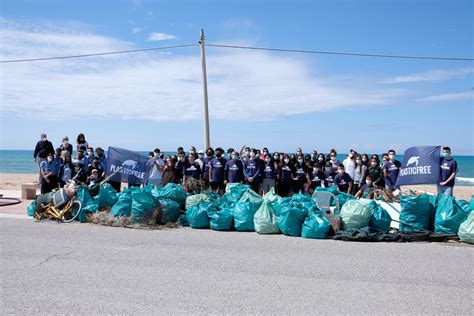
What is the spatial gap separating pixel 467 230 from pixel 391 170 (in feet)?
16.9

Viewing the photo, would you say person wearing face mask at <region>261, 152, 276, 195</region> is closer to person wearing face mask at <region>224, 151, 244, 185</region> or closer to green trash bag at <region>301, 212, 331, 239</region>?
person wearing face mask at <region>224, 151, 244, 185</region>

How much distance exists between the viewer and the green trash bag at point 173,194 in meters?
10.7

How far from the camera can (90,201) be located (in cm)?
1088

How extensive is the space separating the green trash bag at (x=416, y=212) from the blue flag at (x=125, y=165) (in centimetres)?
748

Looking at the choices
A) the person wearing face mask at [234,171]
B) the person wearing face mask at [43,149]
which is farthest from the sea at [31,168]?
the person wearing face mask at [234,171]

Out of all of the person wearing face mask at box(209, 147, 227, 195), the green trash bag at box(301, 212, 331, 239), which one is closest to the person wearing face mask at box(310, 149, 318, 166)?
the person wearing face mask at box(209, 147, 227, 195)

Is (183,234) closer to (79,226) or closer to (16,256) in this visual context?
(79,226)

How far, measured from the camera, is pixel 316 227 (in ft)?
29.2

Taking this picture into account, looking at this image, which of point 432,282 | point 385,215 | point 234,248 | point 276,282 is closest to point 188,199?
point 234,248

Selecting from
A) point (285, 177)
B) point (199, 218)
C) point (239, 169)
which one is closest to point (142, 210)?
point (199, 218)

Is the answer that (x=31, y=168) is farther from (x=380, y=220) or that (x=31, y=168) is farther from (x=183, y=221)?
(x=380, y=220)

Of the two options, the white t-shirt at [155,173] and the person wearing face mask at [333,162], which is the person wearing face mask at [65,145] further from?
the person wearing face mask at [333,162]

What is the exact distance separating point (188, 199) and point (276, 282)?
5.29 metres

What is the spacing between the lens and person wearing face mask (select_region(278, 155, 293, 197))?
14.0m
